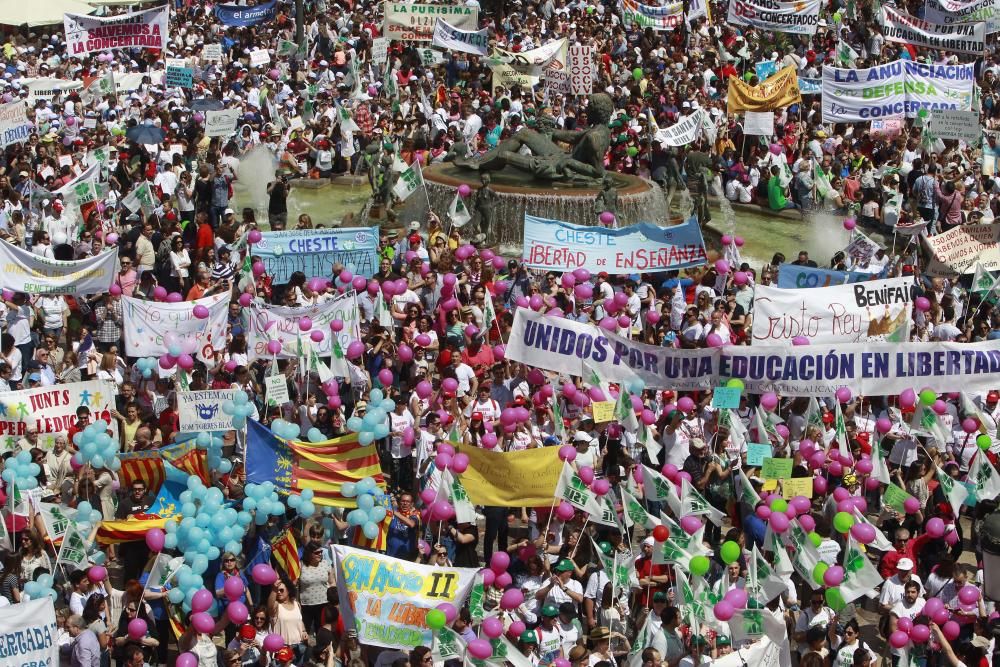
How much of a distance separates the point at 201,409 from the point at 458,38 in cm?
1845

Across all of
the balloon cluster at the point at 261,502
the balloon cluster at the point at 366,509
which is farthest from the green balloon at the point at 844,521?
the balloon cluster at the point at 261,502

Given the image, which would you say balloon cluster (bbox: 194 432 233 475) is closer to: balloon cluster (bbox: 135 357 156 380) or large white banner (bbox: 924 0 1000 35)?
balloon cluster (bbox: 135 357 156 380)

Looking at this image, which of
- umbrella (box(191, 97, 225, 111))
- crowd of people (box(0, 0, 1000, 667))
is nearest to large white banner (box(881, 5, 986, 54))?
crowd of people (box(0, 0, 1000, 667))

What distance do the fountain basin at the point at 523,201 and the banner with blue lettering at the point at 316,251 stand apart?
362cm

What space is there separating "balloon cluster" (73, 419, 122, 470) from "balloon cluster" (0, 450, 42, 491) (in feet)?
1.24

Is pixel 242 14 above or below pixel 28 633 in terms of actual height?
below

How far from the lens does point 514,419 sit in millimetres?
14758

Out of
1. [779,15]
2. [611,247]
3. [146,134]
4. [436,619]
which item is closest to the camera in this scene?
[436,619]

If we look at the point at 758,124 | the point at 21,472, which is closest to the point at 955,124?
the point at 758,124

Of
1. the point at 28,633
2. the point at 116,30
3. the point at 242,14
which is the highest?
the point at 28,633

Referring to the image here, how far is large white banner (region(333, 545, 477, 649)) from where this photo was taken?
1181cm

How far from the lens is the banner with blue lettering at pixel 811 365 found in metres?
15.6

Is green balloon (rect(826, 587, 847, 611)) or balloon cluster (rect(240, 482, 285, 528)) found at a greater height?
balloon cluster (rect(240, 482, 285, 528))

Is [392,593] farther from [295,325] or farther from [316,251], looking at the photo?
[316,251]
